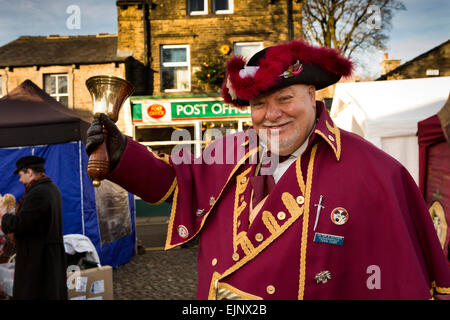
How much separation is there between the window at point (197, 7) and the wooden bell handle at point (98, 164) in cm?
1410

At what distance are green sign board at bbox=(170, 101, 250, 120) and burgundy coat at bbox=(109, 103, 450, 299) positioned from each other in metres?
12.1

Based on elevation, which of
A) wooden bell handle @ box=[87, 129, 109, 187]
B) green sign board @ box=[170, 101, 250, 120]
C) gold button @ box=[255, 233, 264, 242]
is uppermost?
green sign board @ box=[170, 101, 250, 120]

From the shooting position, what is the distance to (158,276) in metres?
6.15

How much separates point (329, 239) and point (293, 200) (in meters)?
0.24

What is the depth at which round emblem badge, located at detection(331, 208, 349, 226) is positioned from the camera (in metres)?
1.59

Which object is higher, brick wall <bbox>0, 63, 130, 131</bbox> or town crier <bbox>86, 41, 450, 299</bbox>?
brick wall <bbox>0, 63, 130, 131</bbox>

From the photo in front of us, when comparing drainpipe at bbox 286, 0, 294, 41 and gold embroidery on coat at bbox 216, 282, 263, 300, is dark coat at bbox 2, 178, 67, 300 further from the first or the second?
drainpipe at bbox 286, 0, 294, 41

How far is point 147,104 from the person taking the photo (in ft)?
45.2

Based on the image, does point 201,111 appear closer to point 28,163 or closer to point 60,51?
point 60,51

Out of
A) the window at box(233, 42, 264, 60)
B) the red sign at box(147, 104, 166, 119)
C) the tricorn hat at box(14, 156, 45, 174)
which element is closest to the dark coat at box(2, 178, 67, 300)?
the tricorn hat at box(14, 156, 45, 174)

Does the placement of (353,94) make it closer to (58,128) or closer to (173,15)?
(58,128)

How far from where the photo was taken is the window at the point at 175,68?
563 inches

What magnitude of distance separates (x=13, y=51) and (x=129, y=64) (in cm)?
630

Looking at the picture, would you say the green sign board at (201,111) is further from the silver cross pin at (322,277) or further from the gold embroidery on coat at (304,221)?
the silver cross pin at (322,277)
